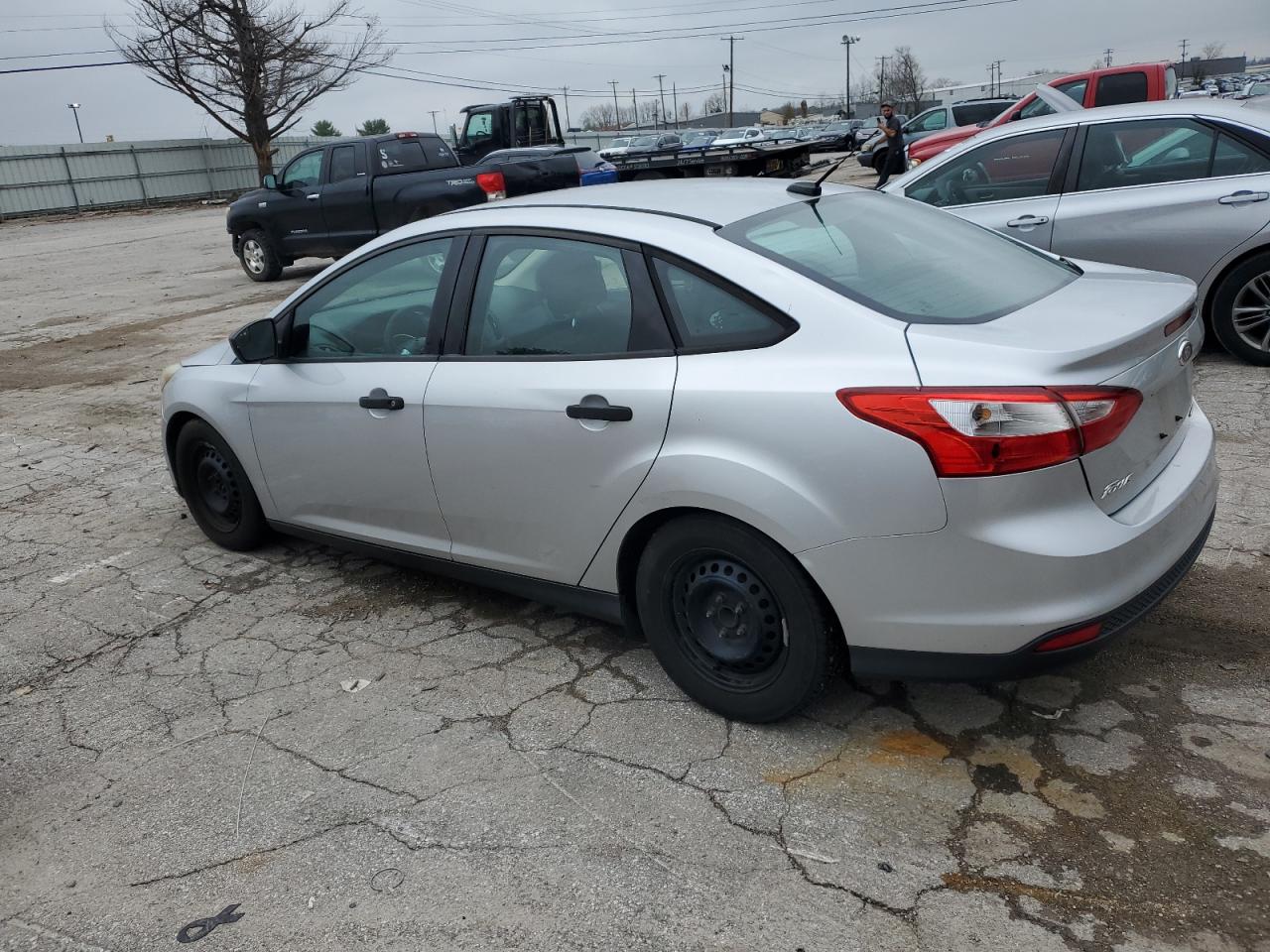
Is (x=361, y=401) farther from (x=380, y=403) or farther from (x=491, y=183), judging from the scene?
(x=491, y=183)

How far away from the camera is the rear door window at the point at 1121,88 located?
1471 centimetres

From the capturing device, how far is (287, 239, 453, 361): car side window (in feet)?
13.1

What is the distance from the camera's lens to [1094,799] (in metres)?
2.81

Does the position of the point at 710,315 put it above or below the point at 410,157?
below

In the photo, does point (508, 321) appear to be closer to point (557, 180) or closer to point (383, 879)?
point (383, 879)

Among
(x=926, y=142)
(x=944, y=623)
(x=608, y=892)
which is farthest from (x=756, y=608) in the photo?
(x=926, y=142)

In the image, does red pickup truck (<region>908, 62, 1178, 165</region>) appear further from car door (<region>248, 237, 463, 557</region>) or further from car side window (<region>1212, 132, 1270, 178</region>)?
car door (<region>248, 237, 463, 557</region>)

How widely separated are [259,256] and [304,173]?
145 centimetres

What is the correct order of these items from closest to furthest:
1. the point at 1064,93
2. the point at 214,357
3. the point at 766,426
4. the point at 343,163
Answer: the point at 766,426
the point at 214,357
the point at 1064,93
the point at 343,163

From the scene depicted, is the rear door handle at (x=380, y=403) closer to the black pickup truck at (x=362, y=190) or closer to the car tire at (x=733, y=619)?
the car tire at (x=733, y=619)

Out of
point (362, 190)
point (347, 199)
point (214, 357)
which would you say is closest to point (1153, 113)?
point (214, 357)

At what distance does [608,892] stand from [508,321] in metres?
1.94

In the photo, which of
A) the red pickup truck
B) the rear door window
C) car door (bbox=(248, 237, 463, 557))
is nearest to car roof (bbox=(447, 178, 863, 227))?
car door (bbox=(248, 237, 463, 557))

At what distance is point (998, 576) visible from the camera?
2688 mm
